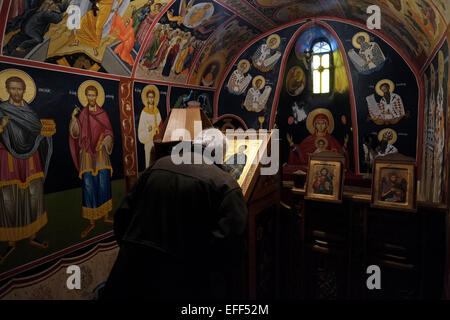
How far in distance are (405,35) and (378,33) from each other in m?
1.05

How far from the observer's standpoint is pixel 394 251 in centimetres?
374

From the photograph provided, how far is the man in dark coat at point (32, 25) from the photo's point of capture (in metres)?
3.22

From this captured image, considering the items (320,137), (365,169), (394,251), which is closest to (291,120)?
(320,137)

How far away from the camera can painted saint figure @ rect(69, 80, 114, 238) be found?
169 inches

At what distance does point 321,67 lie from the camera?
6.69 metres

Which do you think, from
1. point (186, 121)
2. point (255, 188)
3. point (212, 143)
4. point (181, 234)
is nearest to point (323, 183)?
point (255, 188)

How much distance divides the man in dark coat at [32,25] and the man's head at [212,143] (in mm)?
2346

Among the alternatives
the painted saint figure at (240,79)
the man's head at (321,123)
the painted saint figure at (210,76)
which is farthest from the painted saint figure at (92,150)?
the man's head at (321,123)

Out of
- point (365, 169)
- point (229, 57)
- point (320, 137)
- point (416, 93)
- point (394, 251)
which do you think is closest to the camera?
point (394, 251)

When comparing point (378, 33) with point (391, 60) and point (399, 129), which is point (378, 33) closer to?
point (391, 60)

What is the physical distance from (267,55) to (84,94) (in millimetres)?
4392

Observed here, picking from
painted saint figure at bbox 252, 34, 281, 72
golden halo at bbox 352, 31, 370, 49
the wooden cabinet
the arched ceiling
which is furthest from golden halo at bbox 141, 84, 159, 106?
golden halo at bbox 352, 31, 370, 49

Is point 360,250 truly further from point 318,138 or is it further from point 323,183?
point 318,138

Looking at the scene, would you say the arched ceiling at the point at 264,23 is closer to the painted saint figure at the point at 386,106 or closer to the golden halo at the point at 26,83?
the painted saint figure at the point at 386,106
